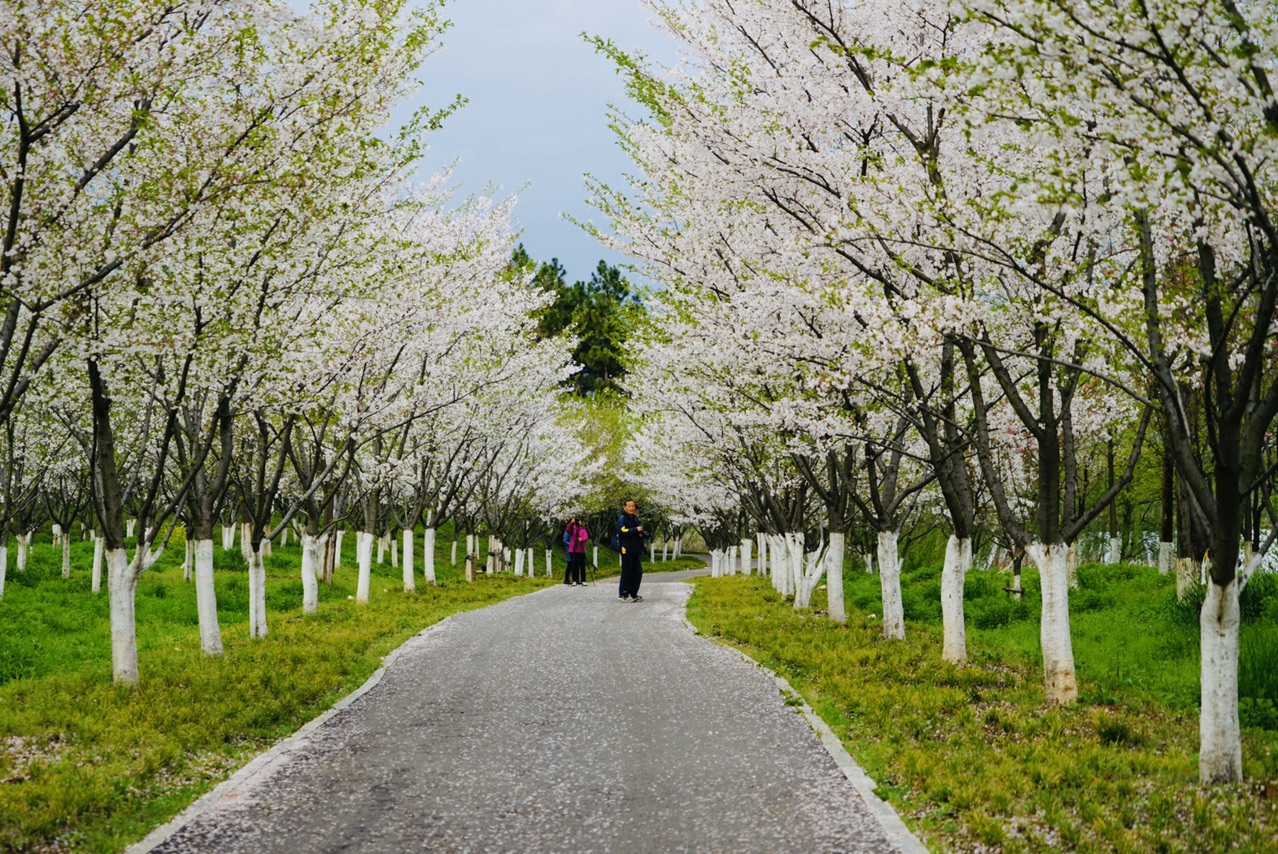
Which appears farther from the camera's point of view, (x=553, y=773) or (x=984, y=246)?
(x=984, y=246)

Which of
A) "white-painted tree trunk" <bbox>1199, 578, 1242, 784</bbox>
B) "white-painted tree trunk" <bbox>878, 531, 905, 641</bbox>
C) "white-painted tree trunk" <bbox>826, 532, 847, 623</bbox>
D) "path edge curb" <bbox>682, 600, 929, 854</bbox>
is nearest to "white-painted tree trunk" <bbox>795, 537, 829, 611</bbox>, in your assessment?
"white-painted tree trunk" <bbox>826, 532, 847, 623</bbox>

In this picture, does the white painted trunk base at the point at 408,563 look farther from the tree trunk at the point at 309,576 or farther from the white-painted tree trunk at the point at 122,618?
the white-painted tree trunk at the point at 122,618

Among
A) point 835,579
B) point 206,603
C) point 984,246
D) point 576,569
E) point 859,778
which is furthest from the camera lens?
point 576,569

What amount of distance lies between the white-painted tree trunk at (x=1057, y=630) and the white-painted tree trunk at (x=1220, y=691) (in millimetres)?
3025

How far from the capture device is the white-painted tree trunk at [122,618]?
37.7 feet

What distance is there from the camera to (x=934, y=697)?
10602 mm

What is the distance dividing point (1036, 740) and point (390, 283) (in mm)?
10757

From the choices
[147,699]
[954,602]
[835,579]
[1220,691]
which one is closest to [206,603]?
[147,699]

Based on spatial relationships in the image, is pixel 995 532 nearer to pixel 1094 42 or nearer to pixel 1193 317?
pixel 1193 317

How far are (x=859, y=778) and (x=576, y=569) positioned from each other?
97.4 ft

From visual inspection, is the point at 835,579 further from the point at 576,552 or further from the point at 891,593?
the point at 576,552

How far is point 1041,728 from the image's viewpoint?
9305 millimetres

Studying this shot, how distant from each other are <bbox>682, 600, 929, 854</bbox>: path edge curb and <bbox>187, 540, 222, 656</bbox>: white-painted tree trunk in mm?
7792

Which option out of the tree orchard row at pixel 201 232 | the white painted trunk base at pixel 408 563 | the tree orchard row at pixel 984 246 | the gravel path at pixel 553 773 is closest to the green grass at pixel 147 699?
the gravel path at pixel 553 773
